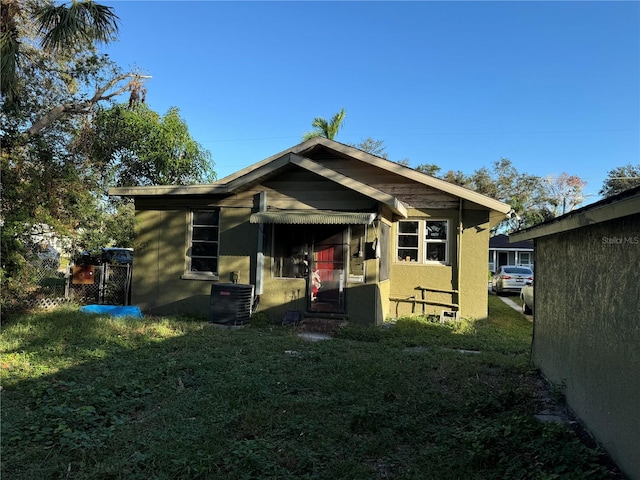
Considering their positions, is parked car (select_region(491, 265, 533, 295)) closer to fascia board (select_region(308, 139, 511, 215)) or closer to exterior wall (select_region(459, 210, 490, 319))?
exterior wall (select_region(459, 210, 490, 319))

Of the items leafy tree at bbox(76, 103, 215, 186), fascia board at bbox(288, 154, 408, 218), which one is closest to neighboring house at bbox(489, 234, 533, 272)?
leafy tree at bbox(76, 103, 215, 186)

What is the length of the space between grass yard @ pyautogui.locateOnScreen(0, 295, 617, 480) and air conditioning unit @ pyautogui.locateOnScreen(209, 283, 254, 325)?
6.02 ft

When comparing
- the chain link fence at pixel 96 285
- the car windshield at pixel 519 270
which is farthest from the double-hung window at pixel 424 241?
the car windshield at pixel 519 270

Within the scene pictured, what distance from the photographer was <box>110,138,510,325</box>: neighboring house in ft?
32.6

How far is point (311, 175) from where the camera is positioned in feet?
34.1

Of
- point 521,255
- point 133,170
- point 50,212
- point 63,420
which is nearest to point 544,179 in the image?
point 521,255

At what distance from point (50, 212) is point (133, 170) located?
37.5 ft

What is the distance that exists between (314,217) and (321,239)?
0.94m

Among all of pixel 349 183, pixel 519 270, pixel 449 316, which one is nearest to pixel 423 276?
pixel 449 316

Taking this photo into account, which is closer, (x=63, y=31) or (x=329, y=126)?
(x=63, y=31)

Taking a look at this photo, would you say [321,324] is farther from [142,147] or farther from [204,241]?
[142,147]

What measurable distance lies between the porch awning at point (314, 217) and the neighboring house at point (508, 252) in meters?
27.5

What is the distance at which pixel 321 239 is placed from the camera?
10320 millimetres

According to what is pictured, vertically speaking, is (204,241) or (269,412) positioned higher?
(204,241)
